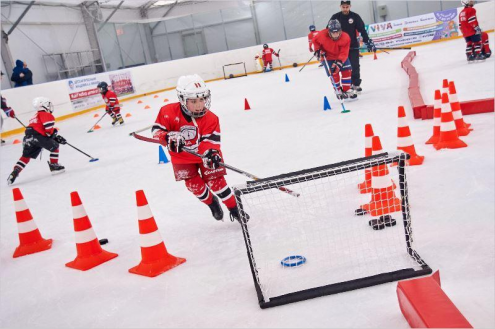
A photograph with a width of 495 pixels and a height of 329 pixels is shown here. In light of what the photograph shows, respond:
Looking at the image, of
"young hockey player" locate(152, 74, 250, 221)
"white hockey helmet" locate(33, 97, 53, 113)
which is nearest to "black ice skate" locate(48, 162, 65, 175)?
Result: "white hockey helmet" locate(33, 97, 53, 113)

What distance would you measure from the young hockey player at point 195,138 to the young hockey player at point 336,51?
4.77m

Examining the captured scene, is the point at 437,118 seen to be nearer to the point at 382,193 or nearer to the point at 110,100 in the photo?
the point at 382,193

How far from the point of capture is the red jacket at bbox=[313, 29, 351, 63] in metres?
7.35

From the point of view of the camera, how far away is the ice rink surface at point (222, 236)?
204 centimetres

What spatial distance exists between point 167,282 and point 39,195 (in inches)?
130

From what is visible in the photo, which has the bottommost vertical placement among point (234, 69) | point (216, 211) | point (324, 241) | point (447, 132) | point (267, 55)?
point (324, 241)

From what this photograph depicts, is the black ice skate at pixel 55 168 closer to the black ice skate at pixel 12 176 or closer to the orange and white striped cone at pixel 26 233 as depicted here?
the black ice skate at pixel 12 176

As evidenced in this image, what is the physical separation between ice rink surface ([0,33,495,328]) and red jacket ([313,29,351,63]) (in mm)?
1027

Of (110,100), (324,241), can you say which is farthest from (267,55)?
(324,241)

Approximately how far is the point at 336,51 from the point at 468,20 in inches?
138

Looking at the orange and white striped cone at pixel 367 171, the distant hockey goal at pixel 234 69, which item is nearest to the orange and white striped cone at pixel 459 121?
the orange and white striped cone at pixel 367 171

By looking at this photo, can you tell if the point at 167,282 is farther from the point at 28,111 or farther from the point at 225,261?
the point at 28,111

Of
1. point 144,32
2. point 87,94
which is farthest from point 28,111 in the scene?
point 144,32

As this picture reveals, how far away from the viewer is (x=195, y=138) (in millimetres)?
3133
